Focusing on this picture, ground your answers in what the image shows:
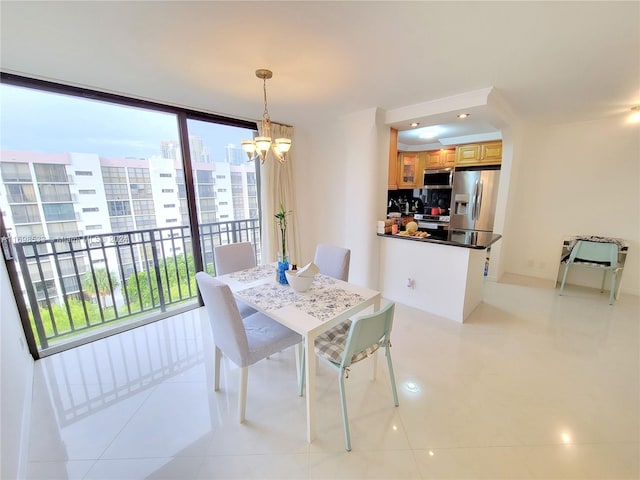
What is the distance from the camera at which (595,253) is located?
3262mm

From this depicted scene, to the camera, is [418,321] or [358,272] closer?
A: [418,321]

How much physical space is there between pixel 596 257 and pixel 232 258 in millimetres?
4500

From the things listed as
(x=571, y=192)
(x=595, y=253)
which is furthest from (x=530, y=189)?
(x=595, y=253)

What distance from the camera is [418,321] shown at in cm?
279

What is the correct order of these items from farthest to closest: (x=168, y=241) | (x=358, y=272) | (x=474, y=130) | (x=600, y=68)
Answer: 1. (x=474, y=130)
2. (x=358, y=272)
3. (x=168, y=241)
4. (x=600, y=68)

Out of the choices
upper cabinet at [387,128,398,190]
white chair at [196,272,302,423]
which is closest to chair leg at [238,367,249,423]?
white chair at [196,272,302,423]

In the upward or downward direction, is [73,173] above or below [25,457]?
above

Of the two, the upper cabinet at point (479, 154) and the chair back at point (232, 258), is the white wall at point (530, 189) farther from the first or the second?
the chair back at point (232, 258)

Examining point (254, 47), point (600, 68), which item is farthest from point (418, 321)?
point (254, 47)

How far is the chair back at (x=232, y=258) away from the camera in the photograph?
2.41m

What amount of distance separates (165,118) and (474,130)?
13.7ft

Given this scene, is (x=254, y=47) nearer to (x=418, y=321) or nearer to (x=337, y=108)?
(x=337, y=108)

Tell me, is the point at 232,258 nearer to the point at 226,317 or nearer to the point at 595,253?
the point at 226,317

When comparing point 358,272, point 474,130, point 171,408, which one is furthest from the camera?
point 474,130
